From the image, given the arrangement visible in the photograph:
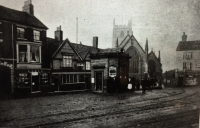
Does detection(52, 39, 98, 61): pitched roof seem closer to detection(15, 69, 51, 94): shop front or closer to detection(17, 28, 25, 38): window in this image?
detection(15, 69, 51, 94): shop front

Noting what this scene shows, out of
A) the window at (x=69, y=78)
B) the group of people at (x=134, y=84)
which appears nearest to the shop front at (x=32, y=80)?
the window at (x=69, y=78)

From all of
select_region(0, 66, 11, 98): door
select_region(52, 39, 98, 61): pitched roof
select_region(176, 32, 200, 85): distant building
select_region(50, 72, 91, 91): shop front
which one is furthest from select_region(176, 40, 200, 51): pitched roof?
select_region(0, 66, 11, 98): door

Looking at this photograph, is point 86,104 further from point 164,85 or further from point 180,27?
point 180,27

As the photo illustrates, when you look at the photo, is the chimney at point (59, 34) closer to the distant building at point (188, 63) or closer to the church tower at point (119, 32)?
the church tower at point (119, 32)

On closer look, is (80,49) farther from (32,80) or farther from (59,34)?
(32,80)

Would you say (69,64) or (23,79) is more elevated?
(69,64)

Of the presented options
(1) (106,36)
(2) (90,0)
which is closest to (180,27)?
(1) (106,36)

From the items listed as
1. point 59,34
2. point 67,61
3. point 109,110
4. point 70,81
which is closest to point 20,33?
point 59,34
